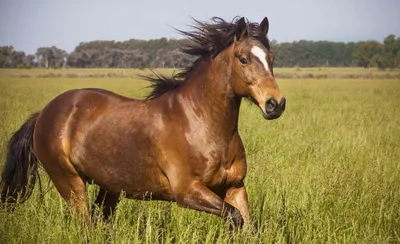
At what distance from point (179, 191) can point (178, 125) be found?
21.4 inches

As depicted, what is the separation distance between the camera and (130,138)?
3842 mm

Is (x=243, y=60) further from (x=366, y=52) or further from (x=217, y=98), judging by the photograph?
(x=366, y=52)

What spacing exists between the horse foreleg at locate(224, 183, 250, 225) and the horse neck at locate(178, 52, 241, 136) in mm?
471

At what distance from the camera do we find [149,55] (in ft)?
319

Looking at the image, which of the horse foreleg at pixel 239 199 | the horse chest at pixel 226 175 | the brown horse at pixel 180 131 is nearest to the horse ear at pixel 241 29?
the brown horse at pixel 180 131

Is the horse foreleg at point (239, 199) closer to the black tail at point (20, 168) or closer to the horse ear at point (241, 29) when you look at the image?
the horse ear at point (241, 29)

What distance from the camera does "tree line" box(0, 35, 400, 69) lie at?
310 feet

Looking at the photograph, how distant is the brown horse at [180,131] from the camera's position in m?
3.43

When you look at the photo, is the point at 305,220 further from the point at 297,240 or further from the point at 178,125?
the point at 178,125

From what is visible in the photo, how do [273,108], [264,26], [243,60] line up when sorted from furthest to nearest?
[264,26], [243,60], [273,108]

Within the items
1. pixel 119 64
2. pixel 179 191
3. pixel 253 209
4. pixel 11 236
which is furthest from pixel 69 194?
pixel 119 64

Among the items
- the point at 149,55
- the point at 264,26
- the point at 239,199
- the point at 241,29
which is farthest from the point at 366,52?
the point at 239,199

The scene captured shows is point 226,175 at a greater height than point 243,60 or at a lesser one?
lesser

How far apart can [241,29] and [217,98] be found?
1.92 feet
